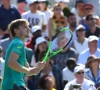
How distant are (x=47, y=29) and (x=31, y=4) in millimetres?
847

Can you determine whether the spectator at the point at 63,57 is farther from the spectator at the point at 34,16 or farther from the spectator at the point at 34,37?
the spectator at the point at 34,16

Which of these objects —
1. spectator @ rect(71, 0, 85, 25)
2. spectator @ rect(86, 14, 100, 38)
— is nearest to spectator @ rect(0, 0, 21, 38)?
spectator @ rect(86, 14, 100, 38)

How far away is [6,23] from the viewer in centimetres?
1152

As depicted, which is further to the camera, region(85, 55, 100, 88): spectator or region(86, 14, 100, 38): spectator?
region(86, 14, 100, 38): spectator

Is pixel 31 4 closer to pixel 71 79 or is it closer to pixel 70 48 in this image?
pixel 70 48

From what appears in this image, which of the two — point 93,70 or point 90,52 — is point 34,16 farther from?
point 93,70

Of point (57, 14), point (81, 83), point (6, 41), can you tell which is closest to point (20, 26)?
point (81, 83)

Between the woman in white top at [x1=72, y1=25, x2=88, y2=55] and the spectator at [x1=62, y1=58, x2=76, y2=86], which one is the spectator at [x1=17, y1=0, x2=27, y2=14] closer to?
the woman in white top at [x1=72, y1=25, x2=88, y2=55]

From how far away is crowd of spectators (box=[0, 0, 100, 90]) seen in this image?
10023mm

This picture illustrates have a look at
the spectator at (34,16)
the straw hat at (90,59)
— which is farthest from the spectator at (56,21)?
the straw hat at (90,59)

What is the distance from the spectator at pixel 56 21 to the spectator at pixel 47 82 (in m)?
2.16

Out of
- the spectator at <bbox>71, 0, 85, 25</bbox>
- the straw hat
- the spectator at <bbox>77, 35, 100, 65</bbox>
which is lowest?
the straw hat

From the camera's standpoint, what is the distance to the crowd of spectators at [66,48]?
395 inches

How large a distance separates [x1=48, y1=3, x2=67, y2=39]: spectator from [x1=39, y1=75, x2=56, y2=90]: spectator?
2.16m
